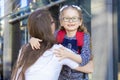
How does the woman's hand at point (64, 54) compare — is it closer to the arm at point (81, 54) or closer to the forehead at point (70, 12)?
the arm at point (81, 54)

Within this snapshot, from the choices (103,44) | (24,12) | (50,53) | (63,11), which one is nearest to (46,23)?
(50,53)

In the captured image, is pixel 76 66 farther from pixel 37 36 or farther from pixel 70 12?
pixel 70 12

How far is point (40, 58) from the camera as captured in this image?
8.50 ft

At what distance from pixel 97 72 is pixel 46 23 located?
20.0 feet

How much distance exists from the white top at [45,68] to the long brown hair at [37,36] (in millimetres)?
28

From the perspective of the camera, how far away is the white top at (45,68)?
257cm

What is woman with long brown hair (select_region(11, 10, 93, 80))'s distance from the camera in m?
2.57

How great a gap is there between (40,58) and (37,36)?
0.16 m

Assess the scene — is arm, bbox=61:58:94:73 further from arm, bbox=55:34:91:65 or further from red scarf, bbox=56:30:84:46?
red scarf, bbox=56:30:84:46

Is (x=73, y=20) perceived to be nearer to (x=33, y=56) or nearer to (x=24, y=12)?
(x=33, y=56)

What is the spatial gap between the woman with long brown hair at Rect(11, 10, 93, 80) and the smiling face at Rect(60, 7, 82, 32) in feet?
0.90

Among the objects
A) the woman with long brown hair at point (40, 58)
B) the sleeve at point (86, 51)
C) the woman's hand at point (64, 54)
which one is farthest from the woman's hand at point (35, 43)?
the sleeve at point (86, 51)

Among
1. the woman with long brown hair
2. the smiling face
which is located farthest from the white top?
the smiling face

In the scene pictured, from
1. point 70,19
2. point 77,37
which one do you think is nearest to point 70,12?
point 70,19
